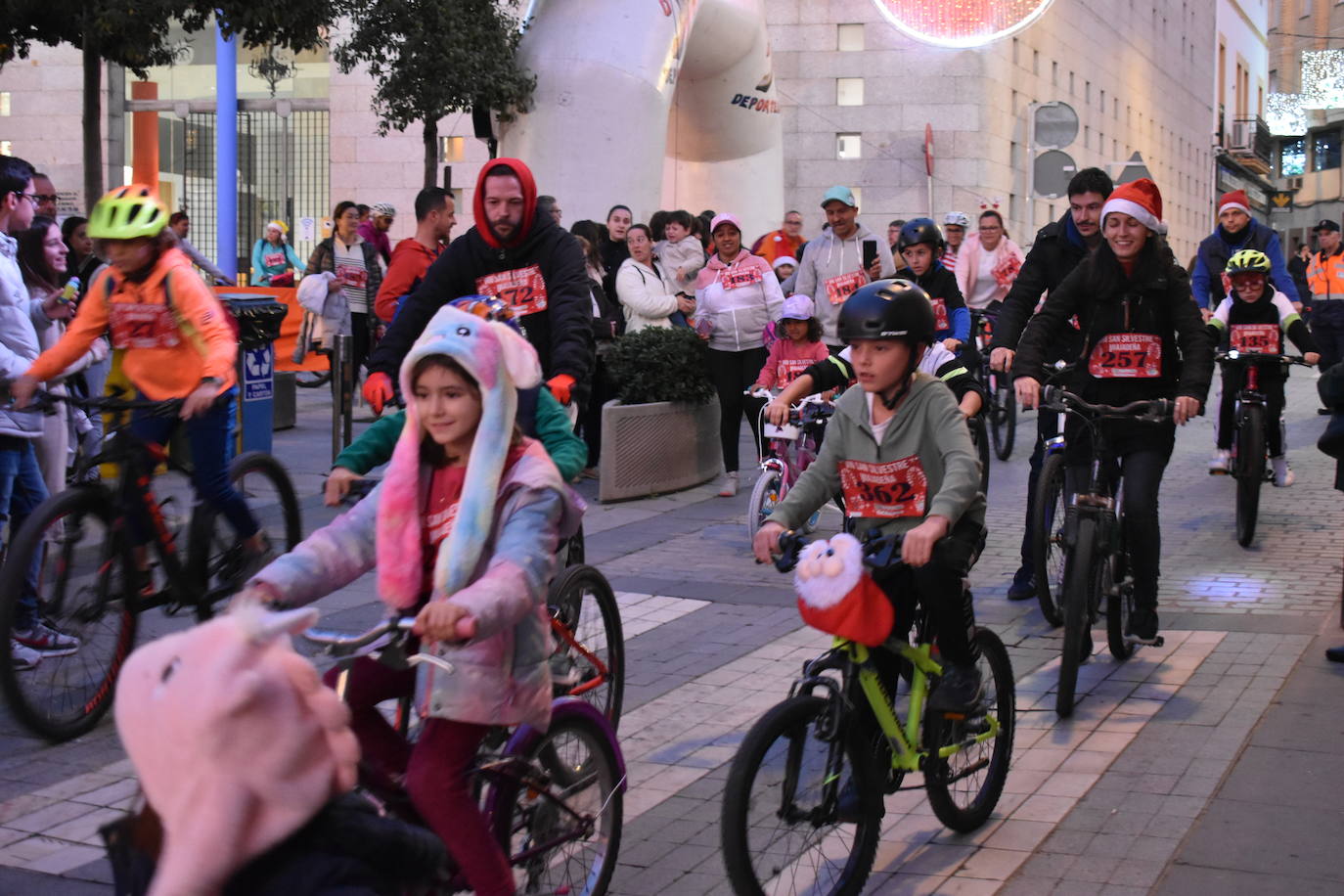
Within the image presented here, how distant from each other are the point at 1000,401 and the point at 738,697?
9.17 m

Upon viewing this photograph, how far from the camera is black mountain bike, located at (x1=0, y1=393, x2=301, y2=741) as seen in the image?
568 cm

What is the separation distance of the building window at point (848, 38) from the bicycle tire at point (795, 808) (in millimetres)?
31085

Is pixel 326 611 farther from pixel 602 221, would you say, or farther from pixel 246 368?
pixel 602 221

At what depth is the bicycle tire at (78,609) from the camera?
18.6 ft

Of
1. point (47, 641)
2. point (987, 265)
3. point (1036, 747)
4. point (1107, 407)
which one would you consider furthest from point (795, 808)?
point (987, 265)

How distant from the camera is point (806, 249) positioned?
37.6 feet

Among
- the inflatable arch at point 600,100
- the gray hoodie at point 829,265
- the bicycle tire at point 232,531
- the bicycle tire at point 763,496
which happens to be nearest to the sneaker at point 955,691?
the bicycle tire at point 232,531

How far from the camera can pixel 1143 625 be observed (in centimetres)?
680

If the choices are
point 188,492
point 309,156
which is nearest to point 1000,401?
point 188,492

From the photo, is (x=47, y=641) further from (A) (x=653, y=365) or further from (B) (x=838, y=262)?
(B) (x=838, y=262)

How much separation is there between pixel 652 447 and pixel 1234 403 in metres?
3.92

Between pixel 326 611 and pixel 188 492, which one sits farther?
pixel 326 611

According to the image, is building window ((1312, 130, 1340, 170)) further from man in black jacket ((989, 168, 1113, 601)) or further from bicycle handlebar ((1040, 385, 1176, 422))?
bicycle handlebar ((1040, 385, 1176, 422))

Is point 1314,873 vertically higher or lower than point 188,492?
lower
